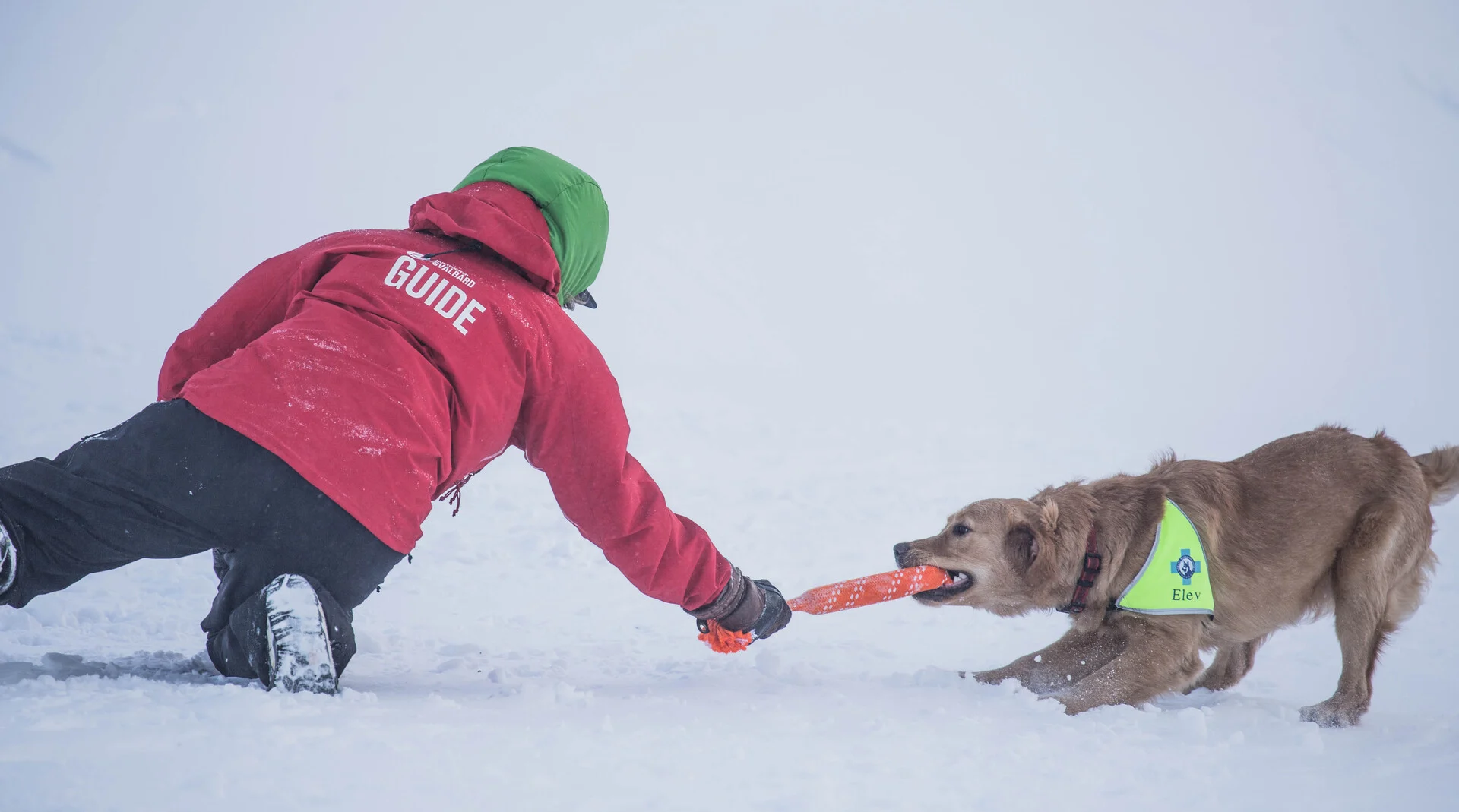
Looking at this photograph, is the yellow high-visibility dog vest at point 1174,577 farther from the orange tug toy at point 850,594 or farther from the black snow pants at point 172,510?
the black snow pants at point 172,510

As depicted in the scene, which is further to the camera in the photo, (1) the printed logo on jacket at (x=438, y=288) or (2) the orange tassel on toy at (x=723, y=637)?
(2) the orange tassel on toy at (x=723, y=637)

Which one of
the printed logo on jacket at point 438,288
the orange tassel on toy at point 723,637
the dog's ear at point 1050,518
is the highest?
the printed logo on jacket at point 438,288

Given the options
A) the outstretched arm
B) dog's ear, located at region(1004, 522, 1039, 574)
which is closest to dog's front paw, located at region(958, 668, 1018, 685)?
dog's ear, located at region(1004, 522, 1039, 574)

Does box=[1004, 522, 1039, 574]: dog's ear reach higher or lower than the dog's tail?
lower

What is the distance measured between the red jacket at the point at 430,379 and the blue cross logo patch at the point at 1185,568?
1785 millimetres

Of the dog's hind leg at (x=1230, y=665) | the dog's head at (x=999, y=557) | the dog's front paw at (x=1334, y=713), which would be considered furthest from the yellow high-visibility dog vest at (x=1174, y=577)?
the dog's hind leg at (x=1230, y=665)

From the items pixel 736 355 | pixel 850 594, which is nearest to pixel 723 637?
pixel 850 594

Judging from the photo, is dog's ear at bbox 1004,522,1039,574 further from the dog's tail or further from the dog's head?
the dog's tail

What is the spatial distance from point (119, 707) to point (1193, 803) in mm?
2360

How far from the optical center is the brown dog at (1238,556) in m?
3.55

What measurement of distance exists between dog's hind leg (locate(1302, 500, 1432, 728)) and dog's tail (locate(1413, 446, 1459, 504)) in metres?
0.24

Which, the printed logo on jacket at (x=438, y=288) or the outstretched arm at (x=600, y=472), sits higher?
the printed logo on jacket at (x=438, y=288)

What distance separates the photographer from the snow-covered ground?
2.04 m

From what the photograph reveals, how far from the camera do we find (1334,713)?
11.0 ft
